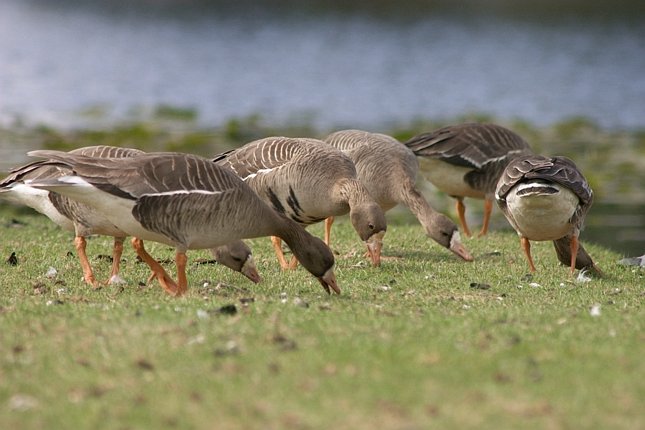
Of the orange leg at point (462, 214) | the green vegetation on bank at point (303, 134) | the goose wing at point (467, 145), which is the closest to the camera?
the goose wing at point (467, 145)

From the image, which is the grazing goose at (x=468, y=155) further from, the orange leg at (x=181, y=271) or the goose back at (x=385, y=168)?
the orange leg at (x=181, y=271)

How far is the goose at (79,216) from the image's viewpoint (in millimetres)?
10305

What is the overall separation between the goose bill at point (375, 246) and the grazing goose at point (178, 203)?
66.1 inches

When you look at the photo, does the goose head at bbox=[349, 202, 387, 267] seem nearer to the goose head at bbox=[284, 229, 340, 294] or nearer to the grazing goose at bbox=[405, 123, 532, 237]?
the goose head at bbox=[284, 229, 340, 294]

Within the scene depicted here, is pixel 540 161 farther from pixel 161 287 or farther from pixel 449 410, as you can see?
pixel 449 410

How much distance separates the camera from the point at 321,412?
573 centimetres

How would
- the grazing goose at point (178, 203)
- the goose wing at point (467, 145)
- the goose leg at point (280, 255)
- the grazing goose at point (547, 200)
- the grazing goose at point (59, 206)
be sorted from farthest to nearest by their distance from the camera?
the goose wing at point (467, 145), the goose leg at point (280, 255), the grazing goose at point (547, 200), the grazing goose at point (59, 206), the grazing goose at point (178, 203)

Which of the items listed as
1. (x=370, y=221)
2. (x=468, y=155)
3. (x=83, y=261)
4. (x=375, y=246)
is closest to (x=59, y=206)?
(x=83, y=261)

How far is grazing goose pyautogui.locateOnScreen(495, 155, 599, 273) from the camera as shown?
10945 mm

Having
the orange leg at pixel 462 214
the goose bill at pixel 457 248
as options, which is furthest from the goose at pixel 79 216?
the orange leg at pixel 462 214

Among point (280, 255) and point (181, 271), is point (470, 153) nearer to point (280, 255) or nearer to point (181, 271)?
point (280, 255)

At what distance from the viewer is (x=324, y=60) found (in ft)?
166

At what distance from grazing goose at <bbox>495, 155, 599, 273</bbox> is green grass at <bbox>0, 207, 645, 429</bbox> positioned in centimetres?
136

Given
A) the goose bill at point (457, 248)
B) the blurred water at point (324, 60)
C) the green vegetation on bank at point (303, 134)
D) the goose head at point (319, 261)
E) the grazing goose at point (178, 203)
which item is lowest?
the blurred water at point (324, 60)
